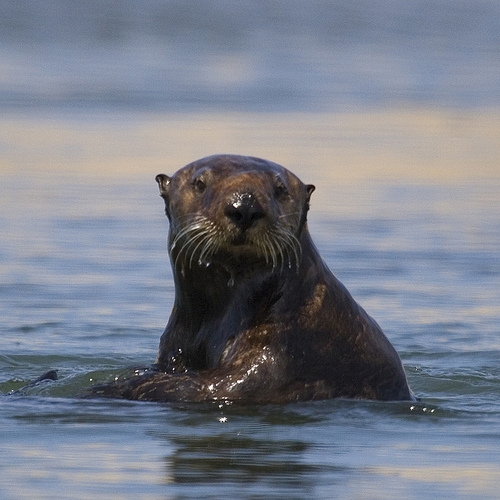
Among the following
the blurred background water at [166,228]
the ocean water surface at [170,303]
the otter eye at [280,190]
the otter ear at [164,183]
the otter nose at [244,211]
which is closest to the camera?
the ocean water surface at [170,303]

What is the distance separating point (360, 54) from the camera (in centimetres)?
2680

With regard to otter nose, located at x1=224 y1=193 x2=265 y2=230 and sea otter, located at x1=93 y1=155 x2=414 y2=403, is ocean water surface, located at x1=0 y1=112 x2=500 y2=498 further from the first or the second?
otter nose, located at x1=224 y1=193 x2=265 y2=230

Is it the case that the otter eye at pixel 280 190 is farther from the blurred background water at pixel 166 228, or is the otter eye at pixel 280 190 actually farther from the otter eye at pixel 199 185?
the blurred background water at pixel 166 228

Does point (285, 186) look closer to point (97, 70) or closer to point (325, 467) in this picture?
point (325, 467)

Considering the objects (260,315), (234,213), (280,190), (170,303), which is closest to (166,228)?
(170,303)

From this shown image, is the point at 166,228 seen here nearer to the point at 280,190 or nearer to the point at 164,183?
the point at 164,183

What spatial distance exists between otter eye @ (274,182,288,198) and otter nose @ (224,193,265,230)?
262 millimetres

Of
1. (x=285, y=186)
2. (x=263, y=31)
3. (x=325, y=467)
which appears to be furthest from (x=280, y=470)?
(x=263, y=31)

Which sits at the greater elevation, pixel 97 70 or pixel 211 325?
pixel 97 70

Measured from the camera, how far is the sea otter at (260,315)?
19.1 feet

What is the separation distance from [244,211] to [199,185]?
1.34 feet

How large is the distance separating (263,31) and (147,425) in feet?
79.0

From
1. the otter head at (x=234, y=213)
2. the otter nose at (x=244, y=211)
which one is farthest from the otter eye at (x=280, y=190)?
the otter nose at (x=244, y=211)

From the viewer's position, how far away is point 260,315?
6004 millimetres
